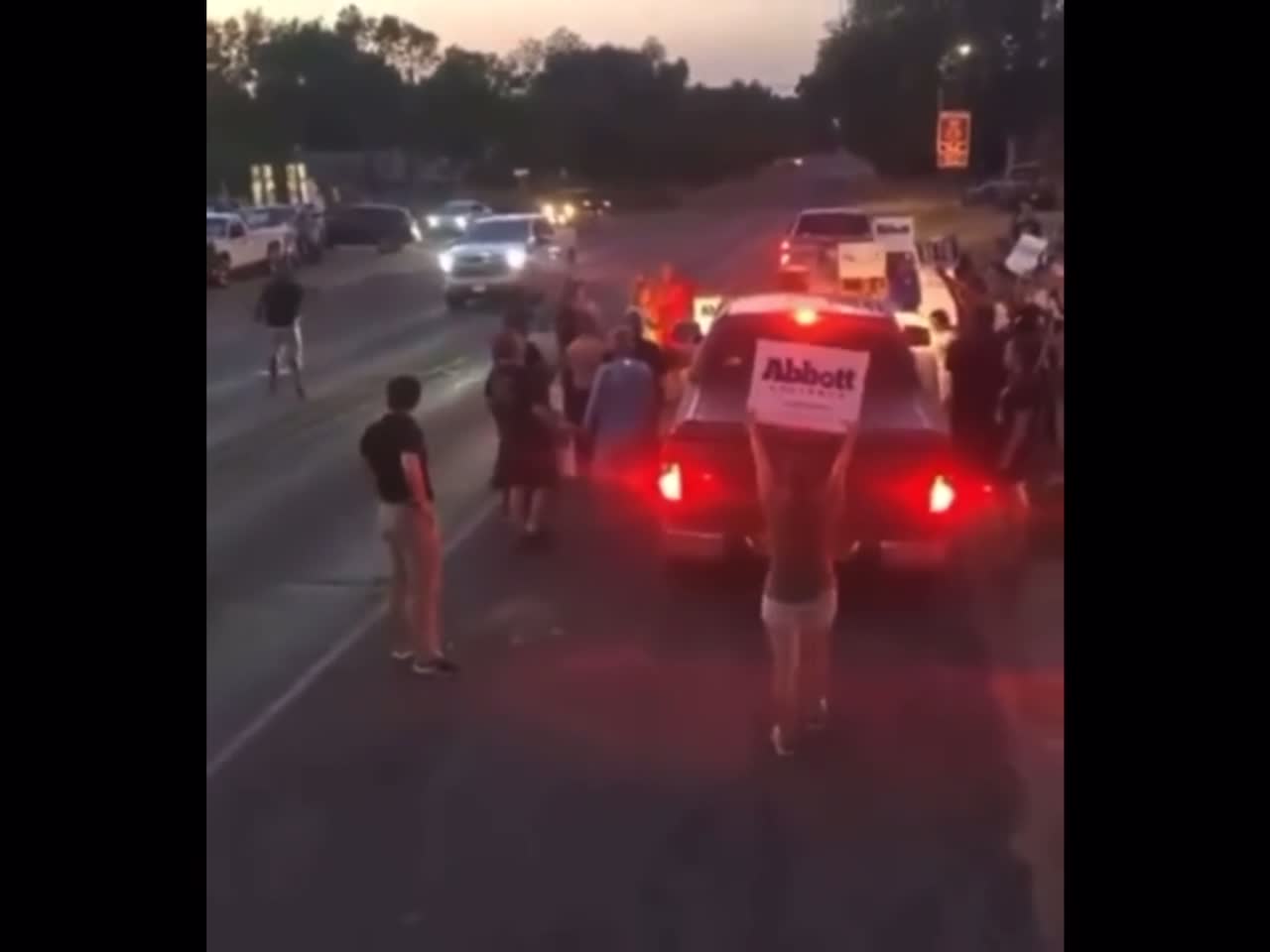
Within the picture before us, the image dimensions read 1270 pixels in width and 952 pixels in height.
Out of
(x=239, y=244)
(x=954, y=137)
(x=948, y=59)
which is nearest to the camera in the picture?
(x=954, y=137)

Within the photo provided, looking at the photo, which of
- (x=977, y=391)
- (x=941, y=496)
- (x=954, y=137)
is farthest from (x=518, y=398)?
(x=954, y=137)

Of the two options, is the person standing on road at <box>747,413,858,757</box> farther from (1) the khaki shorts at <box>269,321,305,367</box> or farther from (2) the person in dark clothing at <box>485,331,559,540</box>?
(1) the khaki shorts at <box>269,321,305,367</box>

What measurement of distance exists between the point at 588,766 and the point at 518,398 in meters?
5.32

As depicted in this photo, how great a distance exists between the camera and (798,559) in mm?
9727

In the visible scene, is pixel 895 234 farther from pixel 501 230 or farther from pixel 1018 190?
pixel 1018 190

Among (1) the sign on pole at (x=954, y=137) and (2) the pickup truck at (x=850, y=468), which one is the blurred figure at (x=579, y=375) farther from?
(1) the sign on pole at (x=954, y=137)

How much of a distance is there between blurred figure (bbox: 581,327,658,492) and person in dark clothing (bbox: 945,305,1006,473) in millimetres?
1895

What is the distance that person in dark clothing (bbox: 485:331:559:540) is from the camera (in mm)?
14797

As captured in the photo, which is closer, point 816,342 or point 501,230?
point 816,342

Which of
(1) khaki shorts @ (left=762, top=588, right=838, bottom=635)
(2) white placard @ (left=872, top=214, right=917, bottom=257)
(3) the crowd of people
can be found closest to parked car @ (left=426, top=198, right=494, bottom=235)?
(2) white placard @ (left=872, top=214, right=917, bottom=257)

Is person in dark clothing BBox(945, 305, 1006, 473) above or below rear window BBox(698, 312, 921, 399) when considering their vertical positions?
below

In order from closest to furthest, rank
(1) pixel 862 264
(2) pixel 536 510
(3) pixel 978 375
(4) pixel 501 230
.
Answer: (3) pixel 978 375 < (2) pixel 536 510 < (1) pixel 862 264 < (4) pixel 501 230
